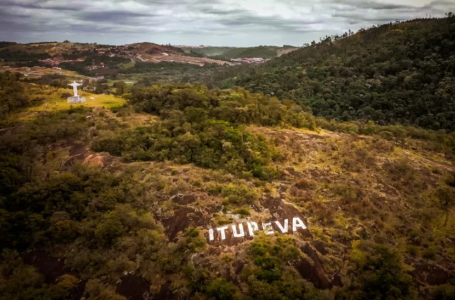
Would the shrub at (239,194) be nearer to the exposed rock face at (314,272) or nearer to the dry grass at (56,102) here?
the exposed rock face at (314,272)

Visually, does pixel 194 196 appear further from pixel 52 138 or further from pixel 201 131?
pixel 52 138

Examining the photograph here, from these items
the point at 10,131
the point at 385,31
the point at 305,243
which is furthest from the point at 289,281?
the point at 385,31

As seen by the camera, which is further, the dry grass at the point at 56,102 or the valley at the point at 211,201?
the dry grass at the point at 56,102

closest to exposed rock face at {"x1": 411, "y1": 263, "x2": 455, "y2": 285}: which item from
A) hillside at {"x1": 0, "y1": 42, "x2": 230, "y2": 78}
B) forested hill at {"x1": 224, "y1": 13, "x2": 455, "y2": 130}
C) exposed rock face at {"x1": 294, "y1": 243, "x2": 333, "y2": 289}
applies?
exposed rock face at {"x1": 294, "y1": 243, "x2": 333, "y2": 289}

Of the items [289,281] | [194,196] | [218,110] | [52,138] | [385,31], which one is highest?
[385,31]

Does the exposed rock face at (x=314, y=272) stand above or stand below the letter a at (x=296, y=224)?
below

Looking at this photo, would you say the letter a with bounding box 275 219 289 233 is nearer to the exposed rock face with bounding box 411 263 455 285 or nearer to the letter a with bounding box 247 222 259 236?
the letter a with bounding box 247 222 259 236

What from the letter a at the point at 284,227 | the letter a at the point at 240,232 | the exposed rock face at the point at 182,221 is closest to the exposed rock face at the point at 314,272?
the letter a at the point at 284,227
